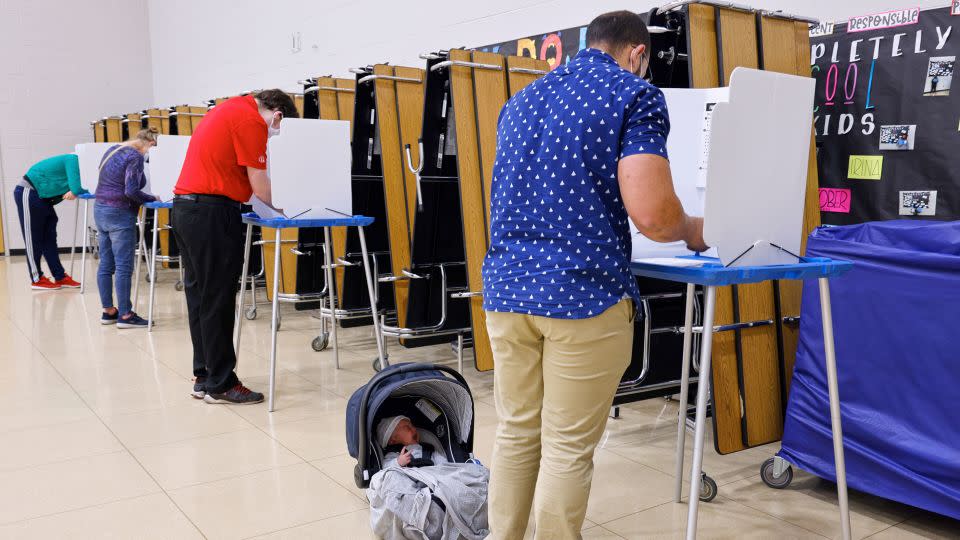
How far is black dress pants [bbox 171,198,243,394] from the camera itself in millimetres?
3422

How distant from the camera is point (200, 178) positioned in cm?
341

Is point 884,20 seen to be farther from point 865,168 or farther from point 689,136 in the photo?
point 689,136

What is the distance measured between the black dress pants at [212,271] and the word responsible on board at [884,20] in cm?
278

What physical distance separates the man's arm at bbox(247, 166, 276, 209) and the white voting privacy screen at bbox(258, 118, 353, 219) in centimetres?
19

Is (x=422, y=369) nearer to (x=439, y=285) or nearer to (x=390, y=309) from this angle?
(x=439, y=285)

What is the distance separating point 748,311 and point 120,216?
14.5 feet

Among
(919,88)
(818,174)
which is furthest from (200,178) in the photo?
(919,88)

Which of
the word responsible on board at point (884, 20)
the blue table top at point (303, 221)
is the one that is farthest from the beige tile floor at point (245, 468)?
the word responsible on board at point (884, 20)

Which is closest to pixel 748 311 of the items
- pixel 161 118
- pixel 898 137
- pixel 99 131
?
pixel 898 137

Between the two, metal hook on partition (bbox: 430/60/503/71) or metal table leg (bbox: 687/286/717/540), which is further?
metal hook on partition (bbox: 430/60/503/71)

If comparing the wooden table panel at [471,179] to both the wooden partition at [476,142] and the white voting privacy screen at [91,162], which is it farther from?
the white voting privacy screen at [91,162]

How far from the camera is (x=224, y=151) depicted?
343 centimetres

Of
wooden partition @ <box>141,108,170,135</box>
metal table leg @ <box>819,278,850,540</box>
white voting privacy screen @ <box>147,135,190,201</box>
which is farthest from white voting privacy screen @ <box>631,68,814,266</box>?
wooden partition @ <box>141,108,170,135</box>

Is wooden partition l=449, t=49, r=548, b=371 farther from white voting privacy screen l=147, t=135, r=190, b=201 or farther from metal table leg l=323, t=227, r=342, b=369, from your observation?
white voting privacy screen l=147, t=135, r=190, b=201
